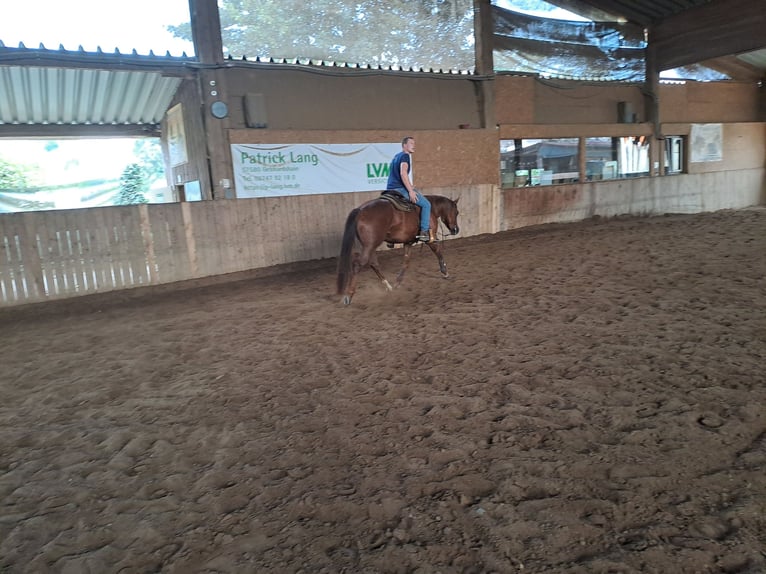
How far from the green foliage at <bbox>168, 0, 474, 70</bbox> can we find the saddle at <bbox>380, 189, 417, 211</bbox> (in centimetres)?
506

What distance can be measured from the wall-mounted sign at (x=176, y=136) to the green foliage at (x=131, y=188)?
2.06 m

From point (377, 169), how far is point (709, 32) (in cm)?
1120

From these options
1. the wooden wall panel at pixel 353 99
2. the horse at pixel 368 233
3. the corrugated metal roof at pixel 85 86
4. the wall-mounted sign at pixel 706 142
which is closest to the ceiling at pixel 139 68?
the corrugated metal roof at pixel 85 86

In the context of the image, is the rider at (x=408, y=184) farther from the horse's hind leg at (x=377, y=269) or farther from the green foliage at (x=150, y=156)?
the green foliage at (x=150, y=156)

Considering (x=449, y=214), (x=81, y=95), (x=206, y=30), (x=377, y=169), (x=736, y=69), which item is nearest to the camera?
(x=449, y=214)

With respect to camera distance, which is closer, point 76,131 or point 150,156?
point 76,131

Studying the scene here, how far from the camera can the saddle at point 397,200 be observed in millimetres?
7422

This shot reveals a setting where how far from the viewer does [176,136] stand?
1162cm

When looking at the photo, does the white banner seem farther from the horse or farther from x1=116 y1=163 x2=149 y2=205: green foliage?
x1=116 y1=163 x2=149 y2=205: green foliage

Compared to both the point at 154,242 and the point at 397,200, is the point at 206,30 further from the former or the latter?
the point at 397,200

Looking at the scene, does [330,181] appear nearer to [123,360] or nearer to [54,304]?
[54,304]

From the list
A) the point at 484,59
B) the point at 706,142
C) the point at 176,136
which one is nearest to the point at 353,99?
the point at 484,59

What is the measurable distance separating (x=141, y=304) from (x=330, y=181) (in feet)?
15.6

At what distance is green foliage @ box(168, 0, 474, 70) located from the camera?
393 inches
